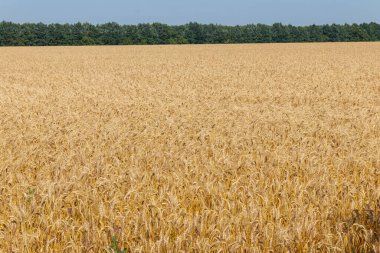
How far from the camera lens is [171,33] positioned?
86.8 m

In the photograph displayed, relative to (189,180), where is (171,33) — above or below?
above

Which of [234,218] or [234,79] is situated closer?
[234,218]

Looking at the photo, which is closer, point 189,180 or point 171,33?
point 189,180

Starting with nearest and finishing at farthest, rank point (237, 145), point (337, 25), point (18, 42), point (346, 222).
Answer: point (346, 222) < point (237, 145) < point (18, 42) < point (337, 25)

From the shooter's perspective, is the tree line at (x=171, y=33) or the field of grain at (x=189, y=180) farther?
the tree line at (x=171, y=33)

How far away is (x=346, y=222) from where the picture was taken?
446 cm

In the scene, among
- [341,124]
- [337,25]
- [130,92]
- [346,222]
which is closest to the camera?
[346,222]

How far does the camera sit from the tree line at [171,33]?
272 ft

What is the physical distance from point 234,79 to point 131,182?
17.1m

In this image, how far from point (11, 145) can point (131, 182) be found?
2951 millimetres

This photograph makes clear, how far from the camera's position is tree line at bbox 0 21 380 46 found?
272ft

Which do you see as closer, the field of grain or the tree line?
the field of grain

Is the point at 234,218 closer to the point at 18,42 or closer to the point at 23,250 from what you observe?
the point at 23,250

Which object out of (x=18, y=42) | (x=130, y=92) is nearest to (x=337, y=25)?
(x=18, y=42)
